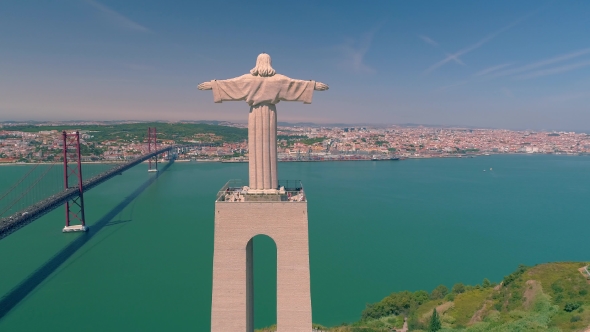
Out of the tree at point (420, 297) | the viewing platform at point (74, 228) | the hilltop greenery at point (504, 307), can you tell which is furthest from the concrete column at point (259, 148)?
the viewing platform at point (74, 228)

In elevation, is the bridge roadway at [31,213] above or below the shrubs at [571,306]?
above

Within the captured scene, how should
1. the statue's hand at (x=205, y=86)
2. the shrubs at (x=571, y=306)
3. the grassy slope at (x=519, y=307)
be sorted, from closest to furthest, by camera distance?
the statue's hand at (x=205, y=86) < the grassy slope at (x=519, y=307) < the shrubs at (x=571, y=306)

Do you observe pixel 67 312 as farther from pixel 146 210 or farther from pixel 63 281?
pixel 146 210

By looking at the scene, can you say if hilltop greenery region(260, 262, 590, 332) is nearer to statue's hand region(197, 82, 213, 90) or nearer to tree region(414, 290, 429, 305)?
tree region(414, 290, 429, 305)

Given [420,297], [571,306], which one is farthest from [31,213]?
[571,306]

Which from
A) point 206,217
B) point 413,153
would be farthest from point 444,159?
point 206,217

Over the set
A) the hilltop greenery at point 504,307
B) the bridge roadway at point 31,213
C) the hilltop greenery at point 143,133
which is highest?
the hilltop greenery at point 143,133

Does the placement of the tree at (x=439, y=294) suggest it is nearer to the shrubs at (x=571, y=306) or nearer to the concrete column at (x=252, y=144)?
the shrubs at (x=571, y=306)

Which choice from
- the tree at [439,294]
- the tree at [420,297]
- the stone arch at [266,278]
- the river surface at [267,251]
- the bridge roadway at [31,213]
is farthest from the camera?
the bridge roadway at [31,213]
